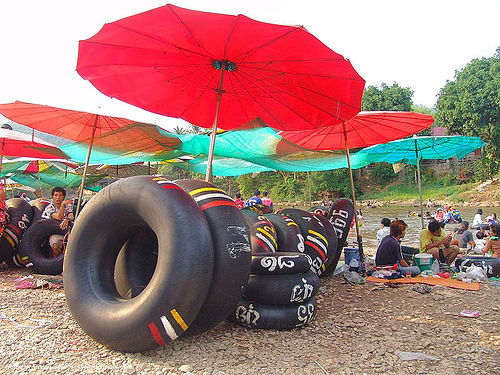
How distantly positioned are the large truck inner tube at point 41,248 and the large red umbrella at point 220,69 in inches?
102

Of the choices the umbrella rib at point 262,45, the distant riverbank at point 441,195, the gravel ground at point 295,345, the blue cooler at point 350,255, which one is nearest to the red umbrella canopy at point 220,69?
the umbrella rib at point 262,45

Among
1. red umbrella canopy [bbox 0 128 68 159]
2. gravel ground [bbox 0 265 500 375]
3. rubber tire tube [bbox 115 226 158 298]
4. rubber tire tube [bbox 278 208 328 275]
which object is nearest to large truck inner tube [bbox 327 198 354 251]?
rubber tire tube [bbox 278 208 328 275]

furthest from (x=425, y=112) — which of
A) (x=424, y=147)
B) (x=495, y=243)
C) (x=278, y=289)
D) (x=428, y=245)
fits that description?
(x=278, y=289)

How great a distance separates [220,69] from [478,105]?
3049cm

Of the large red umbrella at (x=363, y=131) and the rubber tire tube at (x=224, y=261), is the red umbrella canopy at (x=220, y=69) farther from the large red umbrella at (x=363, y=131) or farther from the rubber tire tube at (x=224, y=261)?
the rubber tire tube at (x=224, y=261)

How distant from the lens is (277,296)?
3.83 meters

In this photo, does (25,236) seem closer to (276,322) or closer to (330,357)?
(276,322)

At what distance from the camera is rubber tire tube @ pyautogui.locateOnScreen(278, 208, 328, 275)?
18.7 ft

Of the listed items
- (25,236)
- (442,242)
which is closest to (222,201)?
(25,236)

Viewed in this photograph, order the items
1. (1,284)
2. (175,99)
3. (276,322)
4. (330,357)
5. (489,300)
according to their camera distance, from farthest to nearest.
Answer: (175,99), (1,284), (489,300), (276,322), (330,357)

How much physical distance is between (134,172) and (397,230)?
14.0m

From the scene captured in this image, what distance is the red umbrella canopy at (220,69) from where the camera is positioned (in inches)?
160

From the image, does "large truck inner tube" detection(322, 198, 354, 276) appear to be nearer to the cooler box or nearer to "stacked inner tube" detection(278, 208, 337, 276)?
"stacked inner tube" detection(278, 208, 337, 276)

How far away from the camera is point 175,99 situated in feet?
21.3
